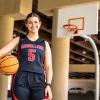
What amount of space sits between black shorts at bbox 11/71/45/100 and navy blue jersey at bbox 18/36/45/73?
0.17ft

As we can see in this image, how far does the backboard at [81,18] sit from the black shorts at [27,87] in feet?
11.8

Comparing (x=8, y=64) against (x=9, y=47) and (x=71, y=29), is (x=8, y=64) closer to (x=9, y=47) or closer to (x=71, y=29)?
(x=9, y=47)

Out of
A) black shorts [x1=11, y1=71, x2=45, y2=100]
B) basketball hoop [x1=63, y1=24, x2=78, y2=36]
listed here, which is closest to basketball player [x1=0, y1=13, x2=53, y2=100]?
black shorts [x1=11, y1=71, x2=45, y2=100]

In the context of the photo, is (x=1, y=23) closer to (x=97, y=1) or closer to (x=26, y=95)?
(x=97, y=1)

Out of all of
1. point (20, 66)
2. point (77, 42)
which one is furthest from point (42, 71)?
point (77, 42)

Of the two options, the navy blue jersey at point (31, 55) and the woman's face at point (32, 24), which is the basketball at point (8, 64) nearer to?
the navy blue jersey at point (31, 55)

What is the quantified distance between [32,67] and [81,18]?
3.89m

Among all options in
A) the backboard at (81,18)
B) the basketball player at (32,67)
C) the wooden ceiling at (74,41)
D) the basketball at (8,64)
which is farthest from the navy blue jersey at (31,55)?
the wooden ceiling at (74,41)

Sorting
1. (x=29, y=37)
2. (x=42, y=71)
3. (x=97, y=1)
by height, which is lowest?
(x=42, y=71)

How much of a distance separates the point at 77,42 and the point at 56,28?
6.98m

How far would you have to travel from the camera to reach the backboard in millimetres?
6062

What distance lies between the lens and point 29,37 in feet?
8.54

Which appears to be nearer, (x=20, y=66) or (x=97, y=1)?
(x=20, y=66)

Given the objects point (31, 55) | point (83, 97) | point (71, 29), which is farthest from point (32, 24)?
point (83, 97)
